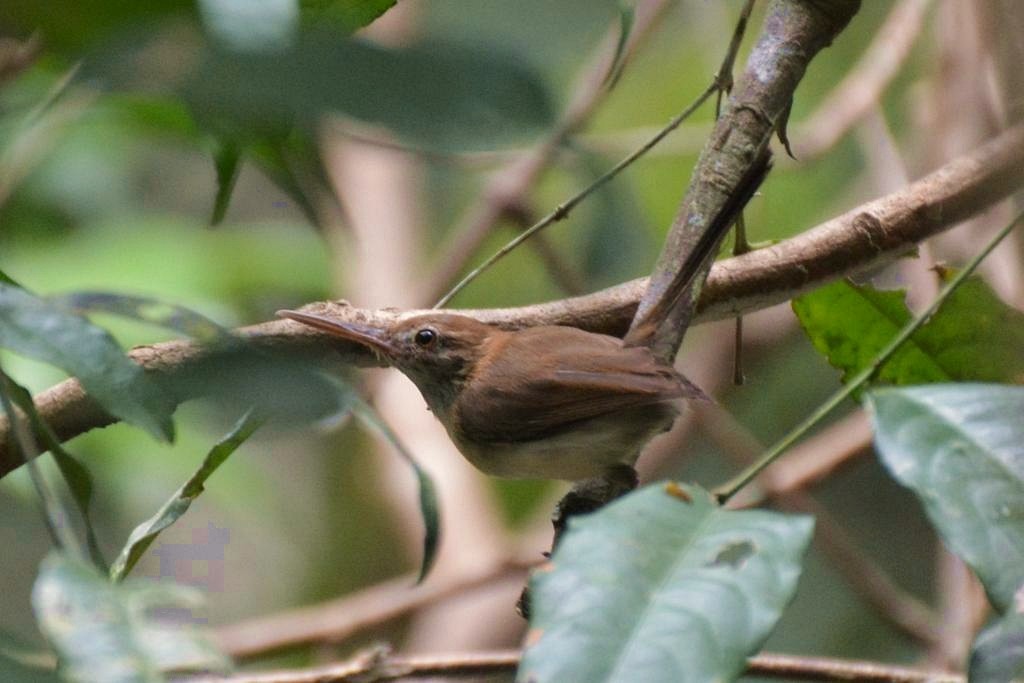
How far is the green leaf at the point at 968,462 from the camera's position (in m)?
1.28

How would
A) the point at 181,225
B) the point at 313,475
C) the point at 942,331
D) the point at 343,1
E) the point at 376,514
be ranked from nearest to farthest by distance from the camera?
the point at 343,1
the point at 942,331
the point at 181,225
the point at 376,514
the point at 313,475

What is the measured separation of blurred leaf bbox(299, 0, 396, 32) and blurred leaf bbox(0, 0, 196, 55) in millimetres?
782

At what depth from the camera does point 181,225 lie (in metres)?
4.49

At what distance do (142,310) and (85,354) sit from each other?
169mm

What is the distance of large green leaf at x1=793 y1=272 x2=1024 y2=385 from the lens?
214 centimetres

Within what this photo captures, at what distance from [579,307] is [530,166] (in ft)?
7.91

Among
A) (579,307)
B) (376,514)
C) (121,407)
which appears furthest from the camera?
(376,514)

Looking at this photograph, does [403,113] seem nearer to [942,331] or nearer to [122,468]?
[942,331]

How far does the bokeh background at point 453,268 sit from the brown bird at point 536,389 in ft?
0.80

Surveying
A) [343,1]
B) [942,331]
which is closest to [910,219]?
[942,331]

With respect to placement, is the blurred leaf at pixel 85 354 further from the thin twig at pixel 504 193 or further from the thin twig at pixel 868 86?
the thin twig at pixel 868 86

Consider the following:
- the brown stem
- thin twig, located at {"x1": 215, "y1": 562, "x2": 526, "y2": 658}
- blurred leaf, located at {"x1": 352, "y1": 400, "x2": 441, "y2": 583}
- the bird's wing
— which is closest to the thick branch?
the brown stem

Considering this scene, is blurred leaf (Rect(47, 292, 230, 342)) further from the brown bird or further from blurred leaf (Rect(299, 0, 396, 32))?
the brown bird

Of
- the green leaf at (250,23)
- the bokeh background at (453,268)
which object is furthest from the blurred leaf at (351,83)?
the bokeh background at (453,268)
